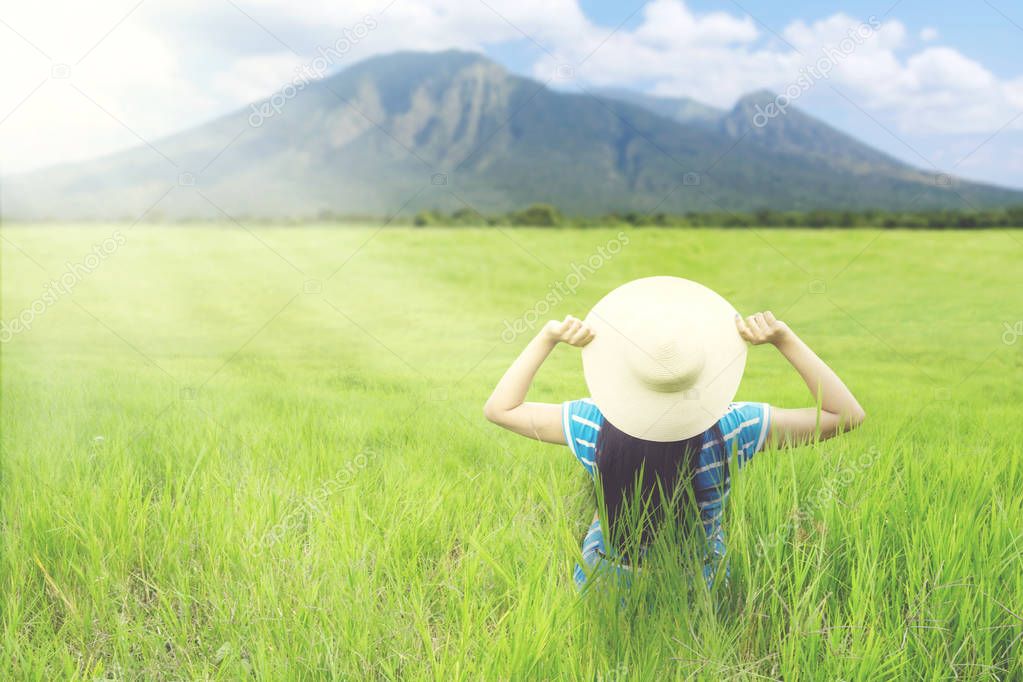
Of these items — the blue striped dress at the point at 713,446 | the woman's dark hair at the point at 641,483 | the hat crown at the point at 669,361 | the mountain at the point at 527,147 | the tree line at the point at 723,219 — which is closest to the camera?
the hat crown at the point at 669,361

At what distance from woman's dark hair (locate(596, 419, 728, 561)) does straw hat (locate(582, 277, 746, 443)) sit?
92mm

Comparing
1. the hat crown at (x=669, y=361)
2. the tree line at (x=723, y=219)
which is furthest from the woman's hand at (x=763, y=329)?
the tree line at (x=723, y=219)

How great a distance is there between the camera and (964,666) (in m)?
2.40

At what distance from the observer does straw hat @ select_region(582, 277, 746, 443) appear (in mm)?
2318

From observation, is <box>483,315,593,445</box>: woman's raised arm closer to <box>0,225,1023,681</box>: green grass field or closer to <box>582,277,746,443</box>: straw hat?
<box>582,277,746,443</box>: straw hat

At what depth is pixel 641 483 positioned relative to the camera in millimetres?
2467

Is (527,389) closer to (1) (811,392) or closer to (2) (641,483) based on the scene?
(2) (641,483)

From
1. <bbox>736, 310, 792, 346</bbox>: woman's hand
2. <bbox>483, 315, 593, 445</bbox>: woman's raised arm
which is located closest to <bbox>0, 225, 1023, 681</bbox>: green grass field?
<bbox>483, 315, 593, 445</bbox>: woman's raised arm

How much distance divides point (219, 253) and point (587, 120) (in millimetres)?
156048

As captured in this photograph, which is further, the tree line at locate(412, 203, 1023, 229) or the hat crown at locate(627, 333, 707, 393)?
the tree line at locate(412, 203, 1023, 229)

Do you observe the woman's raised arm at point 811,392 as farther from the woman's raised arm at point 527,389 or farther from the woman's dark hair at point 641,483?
the woman's raised arm at point 527,389

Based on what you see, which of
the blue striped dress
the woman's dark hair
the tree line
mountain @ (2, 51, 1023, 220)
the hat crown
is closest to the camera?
the hat crown

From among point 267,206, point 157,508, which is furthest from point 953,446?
point 267,206

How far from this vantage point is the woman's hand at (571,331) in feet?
8.06
